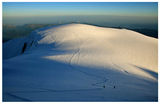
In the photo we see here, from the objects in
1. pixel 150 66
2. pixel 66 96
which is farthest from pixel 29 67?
pixel 150 66

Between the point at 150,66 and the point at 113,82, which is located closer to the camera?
the point at 113,82

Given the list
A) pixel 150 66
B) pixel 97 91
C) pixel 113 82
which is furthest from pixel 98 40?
pixel 97 91

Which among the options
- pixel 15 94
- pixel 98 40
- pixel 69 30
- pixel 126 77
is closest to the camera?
pixel 15 94

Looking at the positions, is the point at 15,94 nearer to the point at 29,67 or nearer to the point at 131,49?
the point at 29,67

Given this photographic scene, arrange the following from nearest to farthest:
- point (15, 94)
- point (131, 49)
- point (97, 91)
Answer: point (15, 94) → point (97, 91) → point (131, 49)

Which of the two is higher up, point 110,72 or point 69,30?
point 69,30

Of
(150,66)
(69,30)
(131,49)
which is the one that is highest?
(69,30)

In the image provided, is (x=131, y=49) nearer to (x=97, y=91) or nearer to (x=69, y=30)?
(x=69, y=30)

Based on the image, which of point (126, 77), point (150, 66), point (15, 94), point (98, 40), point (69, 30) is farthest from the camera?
point (69, 30)

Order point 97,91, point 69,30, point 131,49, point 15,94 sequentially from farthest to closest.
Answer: point 69,30 < point 131,49 < point 97,91 < point 15,94
